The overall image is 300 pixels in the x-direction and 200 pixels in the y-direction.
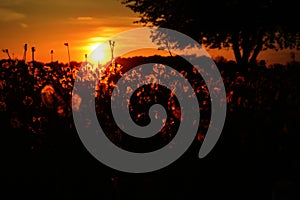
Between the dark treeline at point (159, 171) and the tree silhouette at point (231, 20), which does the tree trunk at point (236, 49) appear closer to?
the tree silhouette at point (231, 20)

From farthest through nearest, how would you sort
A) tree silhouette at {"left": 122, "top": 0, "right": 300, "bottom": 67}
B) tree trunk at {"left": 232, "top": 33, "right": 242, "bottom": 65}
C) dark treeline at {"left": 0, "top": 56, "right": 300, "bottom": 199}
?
1. tree trunk at {"left": 232, "top": 33, "right": 242, "bottom": 65}
2. tree silhouette at {"left": 122, "top": 0, "right": 300, "bottom": 67}
3. dark treeline at {"left": 0, "top": 56, "right": 300, "bottom": 199}

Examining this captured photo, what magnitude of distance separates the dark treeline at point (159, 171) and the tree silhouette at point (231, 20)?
2097 centimetres

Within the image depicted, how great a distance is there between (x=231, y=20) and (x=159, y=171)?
2544 cm

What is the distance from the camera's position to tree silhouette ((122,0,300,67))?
30.8 m

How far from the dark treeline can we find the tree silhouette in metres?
21.0

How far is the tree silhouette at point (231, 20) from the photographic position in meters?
30.8

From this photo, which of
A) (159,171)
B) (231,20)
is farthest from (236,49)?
(159,171)

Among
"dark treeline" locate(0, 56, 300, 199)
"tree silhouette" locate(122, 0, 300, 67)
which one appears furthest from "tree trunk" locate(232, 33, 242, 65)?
"dark treeline" locate(0, 56, 300, 199)

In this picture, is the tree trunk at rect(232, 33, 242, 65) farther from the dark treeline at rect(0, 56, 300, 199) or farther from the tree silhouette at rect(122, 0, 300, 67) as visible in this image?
the dark treeline at rect(0, 56, 300, 199)

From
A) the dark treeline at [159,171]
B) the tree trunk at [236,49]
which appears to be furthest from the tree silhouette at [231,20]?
the dark treeline at [159,171]

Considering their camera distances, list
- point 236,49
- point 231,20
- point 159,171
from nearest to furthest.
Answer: point 159,171
point 231,20
point 236,49

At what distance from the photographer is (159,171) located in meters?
7.71

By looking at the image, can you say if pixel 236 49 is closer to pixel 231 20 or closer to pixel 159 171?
pixel 231 20

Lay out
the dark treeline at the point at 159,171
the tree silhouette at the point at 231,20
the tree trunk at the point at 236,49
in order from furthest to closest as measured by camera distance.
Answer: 1. the tree trunk at the point at 236,49
2. the tree silhouette at the point at 231,20
3. the dark treeline at the point at 159,171
